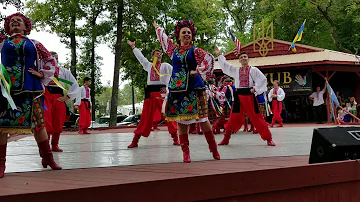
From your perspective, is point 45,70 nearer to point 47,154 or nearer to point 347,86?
point 47,154

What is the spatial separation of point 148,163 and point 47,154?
112 centimetres

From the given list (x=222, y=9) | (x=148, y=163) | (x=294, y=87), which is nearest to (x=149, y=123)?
(x=148, y=163)

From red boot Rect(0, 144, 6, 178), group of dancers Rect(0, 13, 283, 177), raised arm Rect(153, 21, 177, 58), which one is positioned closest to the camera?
red boot Rect(0, 144, 6, 178)

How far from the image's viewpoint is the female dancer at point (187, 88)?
486cm

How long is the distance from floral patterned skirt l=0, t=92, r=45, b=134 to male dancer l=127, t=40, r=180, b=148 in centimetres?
275

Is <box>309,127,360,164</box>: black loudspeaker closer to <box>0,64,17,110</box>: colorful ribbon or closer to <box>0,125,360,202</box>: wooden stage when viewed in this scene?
<box>0,125,360,202</box>: wooden stage

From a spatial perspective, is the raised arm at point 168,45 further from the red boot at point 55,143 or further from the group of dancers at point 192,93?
the red boot at point 55,143

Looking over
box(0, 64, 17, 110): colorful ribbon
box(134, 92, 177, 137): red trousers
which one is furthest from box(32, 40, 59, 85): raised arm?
box(134, 92, 177, 137): red trousers

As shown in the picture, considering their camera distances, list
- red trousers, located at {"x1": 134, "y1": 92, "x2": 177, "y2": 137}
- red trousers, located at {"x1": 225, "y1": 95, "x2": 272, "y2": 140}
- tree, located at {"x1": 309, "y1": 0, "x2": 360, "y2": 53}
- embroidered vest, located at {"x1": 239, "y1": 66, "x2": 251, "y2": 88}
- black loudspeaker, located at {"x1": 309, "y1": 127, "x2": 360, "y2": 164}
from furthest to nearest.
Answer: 1. tree, located at {"x1": 309, "y1": 0, "x2": 360, "y2": 53}
2. embroidered vest, located at {"x1": 239, "y1": 66, "x2": 251, "y2": 88}
3. red trousers, located at {"x1": 225, "y1": 95, "x2": 272, "y2": 140}
4. red trousers, located at {"x1": 134, "y1": 92, "x2": 177, "y2": 137}
5. black loudspeaker, located at {"x1": 309, "y1": 127, "x2": 360, "y2": 164}

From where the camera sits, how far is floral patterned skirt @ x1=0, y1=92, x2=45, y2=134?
394 cm

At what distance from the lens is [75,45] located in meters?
23.9

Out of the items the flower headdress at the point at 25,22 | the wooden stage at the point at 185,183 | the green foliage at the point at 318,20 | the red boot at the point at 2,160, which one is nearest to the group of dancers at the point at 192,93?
the wooden stage at the point at 185,183

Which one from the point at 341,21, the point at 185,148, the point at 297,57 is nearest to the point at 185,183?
the point at 185,148

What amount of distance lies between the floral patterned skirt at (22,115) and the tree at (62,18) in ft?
55.1
